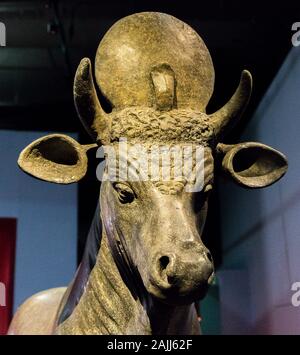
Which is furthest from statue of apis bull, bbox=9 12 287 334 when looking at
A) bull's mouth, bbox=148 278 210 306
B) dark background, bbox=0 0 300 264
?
dark background, bbox=0 0 300 264

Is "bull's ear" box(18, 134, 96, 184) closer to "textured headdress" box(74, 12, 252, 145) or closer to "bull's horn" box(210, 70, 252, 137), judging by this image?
"textured headdress" box(74, 12, 252, 145)

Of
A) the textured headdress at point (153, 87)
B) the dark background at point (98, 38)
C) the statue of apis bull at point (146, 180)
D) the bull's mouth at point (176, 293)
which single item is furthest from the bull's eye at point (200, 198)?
the dark background at point (98, 38)

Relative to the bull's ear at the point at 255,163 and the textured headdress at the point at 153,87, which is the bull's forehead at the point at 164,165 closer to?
the textured headdress at the point at 153,87

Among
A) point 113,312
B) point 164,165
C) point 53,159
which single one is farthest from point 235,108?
point 113,312

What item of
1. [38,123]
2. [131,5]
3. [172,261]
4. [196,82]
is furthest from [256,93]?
[172,261]

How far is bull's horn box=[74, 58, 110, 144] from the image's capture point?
1.17 meters

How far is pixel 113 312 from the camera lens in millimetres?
1237

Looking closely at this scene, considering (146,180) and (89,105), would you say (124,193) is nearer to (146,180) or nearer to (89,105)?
(146,180)

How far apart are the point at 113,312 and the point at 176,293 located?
30cm

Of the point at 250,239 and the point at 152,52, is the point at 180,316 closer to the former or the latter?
the point at 152,52

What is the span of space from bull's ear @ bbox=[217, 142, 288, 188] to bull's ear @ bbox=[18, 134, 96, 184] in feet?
1.16

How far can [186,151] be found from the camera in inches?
45.3

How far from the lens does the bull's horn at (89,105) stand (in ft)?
3.85

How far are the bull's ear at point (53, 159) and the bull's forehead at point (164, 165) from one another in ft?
0.38
